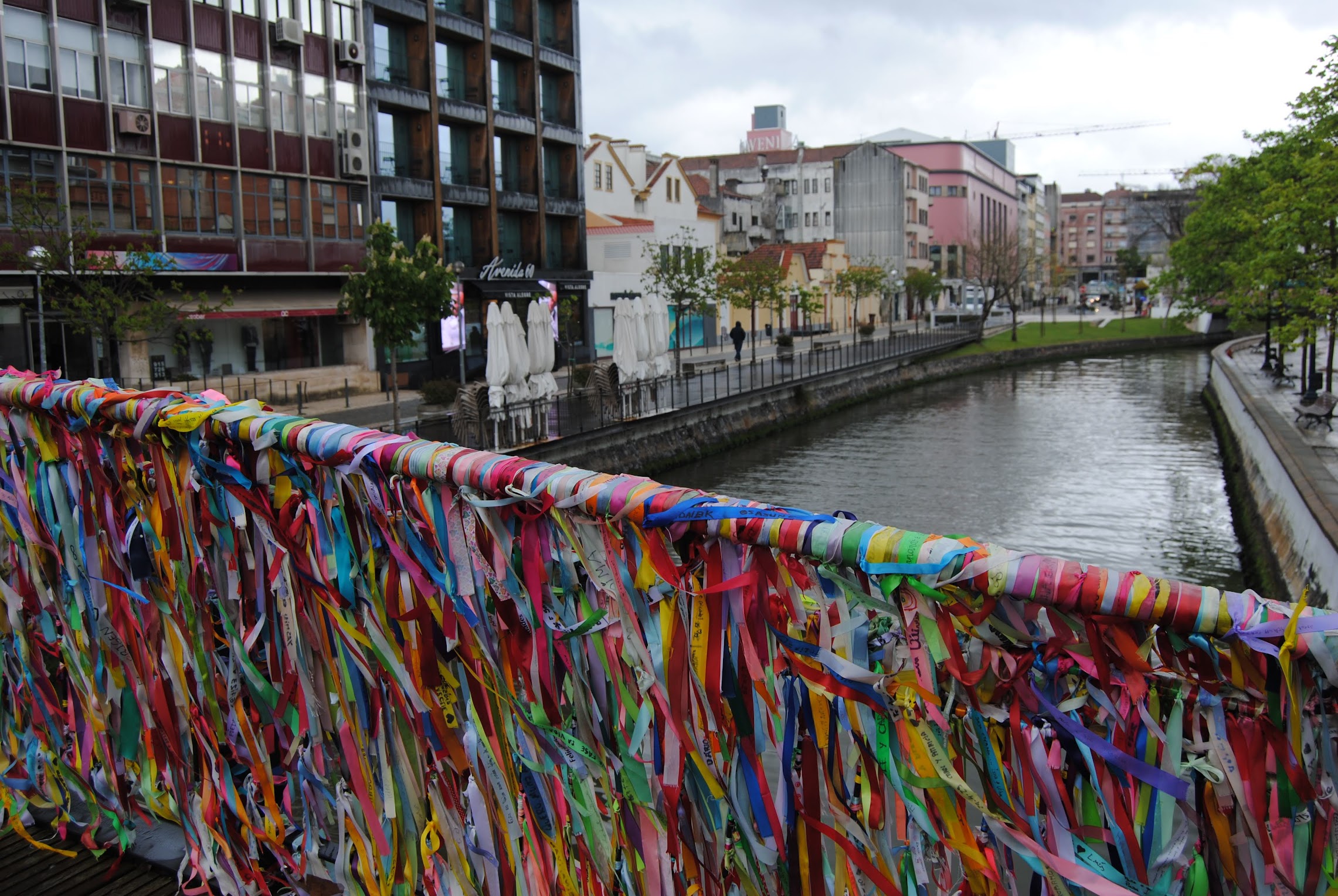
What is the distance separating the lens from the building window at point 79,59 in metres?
26.0

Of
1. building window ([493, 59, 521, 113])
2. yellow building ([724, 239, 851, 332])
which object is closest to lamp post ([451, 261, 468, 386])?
building window ([493, 59, 521, 113])

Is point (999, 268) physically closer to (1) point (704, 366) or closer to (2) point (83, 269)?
(1) point (704, 366)

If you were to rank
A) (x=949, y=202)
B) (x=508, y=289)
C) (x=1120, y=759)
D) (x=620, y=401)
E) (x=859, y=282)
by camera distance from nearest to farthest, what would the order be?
(x=1120, y=759) < (x=620, y=401) < (x=508, y=289) < (x=859, y=282) < (x=949, y=202)

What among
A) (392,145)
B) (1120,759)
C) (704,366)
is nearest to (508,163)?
(392,145)

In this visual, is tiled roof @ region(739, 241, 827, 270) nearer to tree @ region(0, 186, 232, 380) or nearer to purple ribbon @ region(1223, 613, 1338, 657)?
tree @ region(0, 186, 232, 380)

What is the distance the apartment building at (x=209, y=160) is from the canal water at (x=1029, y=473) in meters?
13.7

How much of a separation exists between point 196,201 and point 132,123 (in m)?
2.57

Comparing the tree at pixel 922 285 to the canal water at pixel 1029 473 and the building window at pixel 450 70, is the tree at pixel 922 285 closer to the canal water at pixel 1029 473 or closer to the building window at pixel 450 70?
the canal water at pixel 1029 473

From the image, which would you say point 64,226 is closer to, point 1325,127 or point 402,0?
point 402,0

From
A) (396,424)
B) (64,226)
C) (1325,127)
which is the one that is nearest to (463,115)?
(64,226)

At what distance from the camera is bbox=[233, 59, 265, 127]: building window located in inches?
1186

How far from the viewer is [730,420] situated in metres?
29.8

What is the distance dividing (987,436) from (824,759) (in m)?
30.6

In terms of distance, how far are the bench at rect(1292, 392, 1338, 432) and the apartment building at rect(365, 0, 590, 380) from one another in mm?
24557
